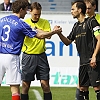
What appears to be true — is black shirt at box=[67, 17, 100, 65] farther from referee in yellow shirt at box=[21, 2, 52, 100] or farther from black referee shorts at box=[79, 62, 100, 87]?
referee in yellow shirt at box=[21, 2, 52, 100]

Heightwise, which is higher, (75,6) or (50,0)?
(50,0)

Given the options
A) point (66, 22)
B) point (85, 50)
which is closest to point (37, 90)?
point (66, 22)

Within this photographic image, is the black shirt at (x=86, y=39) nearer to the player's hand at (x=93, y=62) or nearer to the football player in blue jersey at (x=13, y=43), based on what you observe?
the player's hand at (x=93, y=62)

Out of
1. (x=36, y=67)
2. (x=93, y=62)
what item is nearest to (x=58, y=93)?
(x=36, y=67)

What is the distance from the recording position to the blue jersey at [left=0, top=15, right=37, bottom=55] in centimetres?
901

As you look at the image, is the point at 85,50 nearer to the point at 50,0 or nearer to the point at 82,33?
the point at 82,33

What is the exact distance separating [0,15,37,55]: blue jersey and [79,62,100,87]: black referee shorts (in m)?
1.21

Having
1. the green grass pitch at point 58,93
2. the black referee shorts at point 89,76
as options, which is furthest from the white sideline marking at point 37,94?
the black referee shorts at point 89,76

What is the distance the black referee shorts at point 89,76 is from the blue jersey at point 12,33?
121 centimetres

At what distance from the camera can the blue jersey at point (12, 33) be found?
9008 mm

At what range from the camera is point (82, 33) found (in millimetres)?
9398

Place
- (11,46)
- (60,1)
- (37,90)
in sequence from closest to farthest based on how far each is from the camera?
(11,46)
(37,90)
(60,1)

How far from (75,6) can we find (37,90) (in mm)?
4619

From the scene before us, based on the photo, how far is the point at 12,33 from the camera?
902 cm
